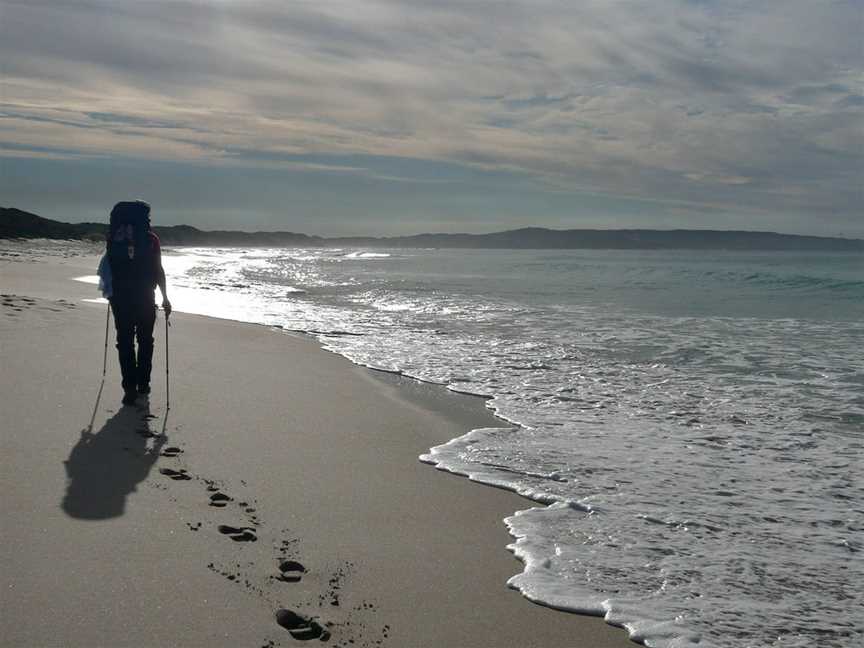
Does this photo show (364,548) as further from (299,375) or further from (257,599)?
(299,375)

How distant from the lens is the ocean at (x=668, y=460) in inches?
144

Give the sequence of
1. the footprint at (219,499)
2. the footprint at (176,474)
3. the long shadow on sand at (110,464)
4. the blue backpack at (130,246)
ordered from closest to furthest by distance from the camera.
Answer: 1. the long shadow on sand at (110,464)
2. the footprint at (219,499)
3. the footprint at (176,474)
4. the blue backpack at (130,246)

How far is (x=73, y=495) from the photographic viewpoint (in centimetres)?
428

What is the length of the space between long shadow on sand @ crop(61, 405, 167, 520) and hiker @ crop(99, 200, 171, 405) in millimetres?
903

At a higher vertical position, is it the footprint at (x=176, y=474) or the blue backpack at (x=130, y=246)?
the blue backpack at (x=130, y=246)

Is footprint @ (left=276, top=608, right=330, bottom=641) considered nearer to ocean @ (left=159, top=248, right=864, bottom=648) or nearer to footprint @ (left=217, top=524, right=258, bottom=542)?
footprint @ (left=217, top=524, right=258, bottom=542)

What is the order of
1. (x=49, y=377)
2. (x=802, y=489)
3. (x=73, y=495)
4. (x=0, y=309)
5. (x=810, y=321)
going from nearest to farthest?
(x=73, y=495), (x=802, y=489), (x=49, y=377), (x=0, y=309), (x=810, y=321)

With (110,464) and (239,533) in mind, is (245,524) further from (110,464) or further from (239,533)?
(110,464)

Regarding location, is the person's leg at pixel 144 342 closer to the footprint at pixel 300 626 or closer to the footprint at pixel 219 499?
the footprint at pixel 219 499

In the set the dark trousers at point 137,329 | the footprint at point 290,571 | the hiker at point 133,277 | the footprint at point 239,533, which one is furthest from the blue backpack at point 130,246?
the footprint at point 290,571

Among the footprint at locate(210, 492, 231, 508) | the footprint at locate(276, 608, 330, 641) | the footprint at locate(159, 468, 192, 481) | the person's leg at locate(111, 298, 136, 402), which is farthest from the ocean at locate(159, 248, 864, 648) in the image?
the person's leg at locate(111, 298, 136, 402)

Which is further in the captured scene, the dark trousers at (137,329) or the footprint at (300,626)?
the dark trousers at (137,329)

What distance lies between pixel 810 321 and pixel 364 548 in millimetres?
16759

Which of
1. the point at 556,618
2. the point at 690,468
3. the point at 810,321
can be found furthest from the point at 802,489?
the point at 810,321
